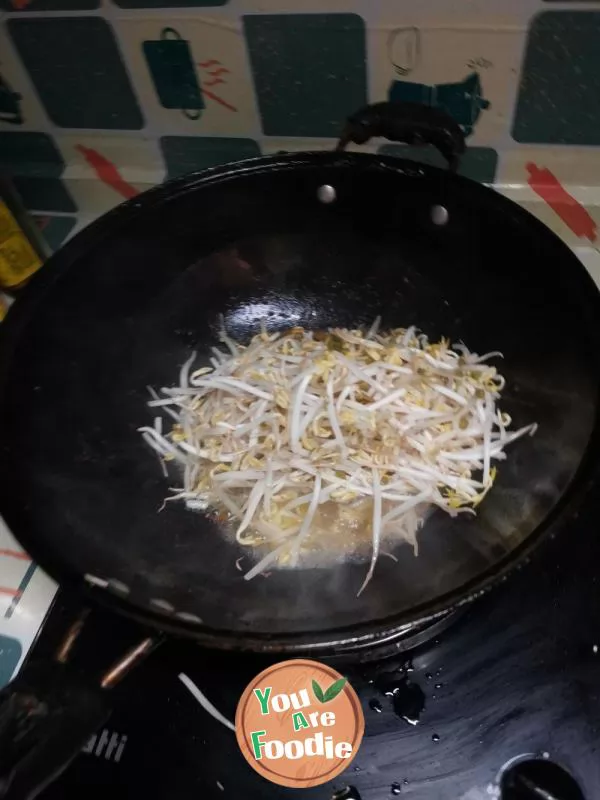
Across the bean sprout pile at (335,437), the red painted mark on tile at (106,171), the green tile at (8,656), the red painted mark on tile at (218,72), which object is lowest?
the green tile at (8,656)

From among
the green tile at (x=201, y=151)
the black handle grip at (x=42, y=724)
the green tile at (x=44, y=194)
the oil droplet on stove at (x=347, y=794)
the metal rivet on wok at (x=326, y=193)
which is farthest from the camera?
the green tile at (x=44, y=194)

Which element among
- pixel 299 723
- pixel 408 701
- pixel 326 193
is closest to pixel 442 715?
pixel 408 701

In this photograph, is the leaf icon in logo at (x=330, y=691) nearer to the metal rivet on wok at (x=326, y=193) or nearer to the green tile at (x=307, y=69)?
the metal rivet on wok at (x=326, y=193)

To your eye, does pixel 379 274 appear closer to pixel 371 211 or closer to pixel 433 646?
pixel 371 211

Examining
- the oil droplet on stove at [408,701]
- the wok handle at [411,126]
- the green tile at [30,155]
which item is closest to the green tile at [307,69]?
the wok handle at [411,126]

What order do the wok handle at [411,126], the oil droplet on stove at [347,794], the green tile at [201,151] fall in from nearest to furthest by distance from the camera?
the oil droplet on stove at [347,794] < the wok handle at [411,126] < the green tile at [201,151]
